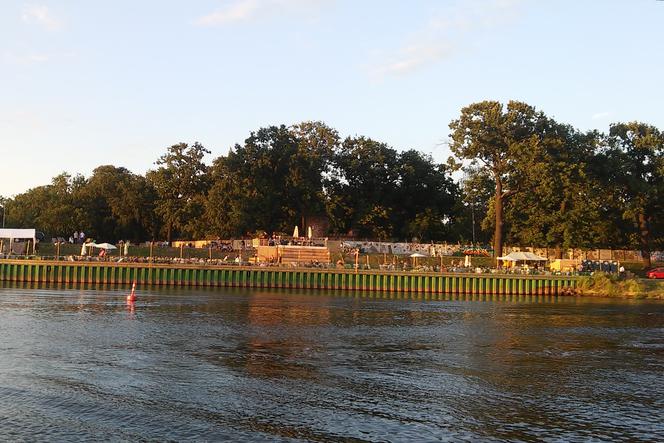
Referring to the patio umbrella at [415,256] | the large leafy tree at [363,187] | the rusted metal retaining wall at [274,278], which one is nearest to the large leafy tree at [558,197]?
the rusted metal retaining wall at [274,278]

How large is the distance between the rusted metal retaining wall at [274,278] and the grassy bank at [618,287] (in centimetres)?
139

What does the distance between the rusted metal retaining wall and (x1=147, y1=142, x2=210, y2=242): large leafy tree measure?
2475 cm

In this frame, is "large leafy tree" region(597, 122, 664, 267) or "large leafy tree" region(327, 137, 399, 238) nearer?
"large leafy tree" region(597, 122, 664, 267)

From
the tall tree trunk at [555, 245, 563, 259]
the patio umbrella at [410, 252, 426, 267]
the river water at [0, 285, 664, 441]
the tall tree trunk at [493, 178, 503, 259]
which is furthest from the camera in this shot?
the tall tree trunk at [555, 245, 563, 259]

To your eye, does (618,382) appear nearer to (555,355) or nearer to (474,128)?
(555,355)

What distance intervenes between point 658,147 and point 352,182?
4003cm

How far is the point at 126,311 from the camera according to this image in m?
38.6

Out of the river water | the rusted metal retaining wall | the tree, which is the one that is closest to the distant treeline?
the tree

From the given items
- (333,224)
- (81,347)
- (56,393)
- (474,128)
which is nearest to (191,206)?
(333,224)

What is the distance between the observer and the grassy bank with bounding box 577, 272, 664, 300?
61.7m

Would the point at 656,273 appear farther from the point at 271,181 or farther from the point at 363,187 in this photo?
the point at 271,181

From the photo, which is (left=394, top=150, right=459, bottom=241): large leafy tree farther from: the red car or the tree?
the red car

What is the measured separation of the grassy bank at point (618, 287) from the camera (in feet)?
202

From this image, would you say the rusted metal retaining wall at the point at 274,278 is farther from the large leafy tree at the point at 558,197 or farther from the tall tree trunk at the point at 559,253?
the tall tree trunk at the point at 559,253
